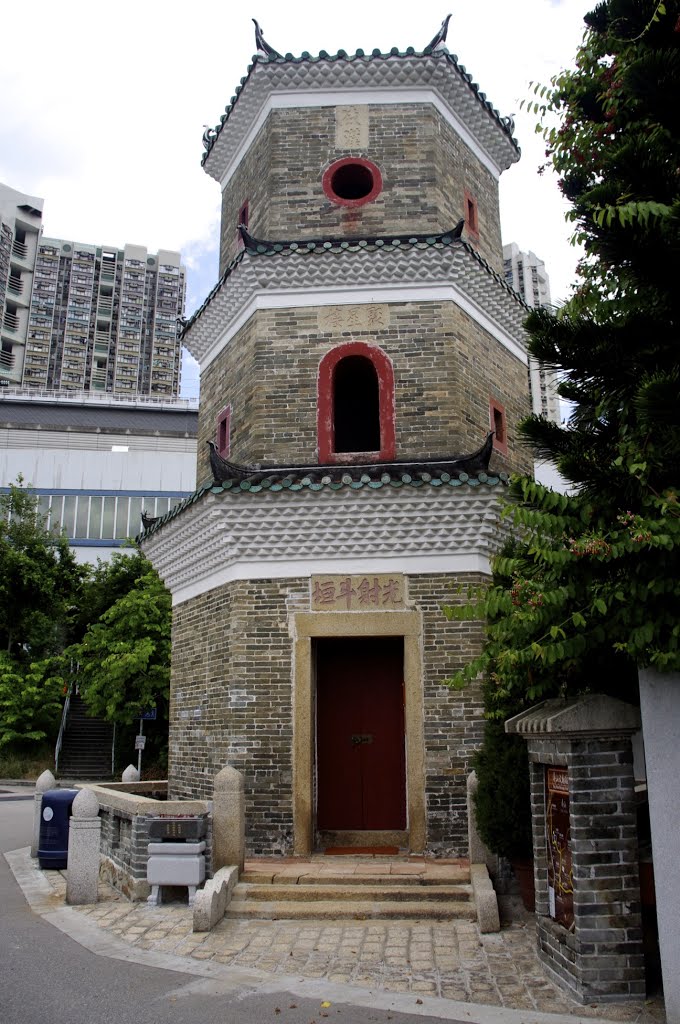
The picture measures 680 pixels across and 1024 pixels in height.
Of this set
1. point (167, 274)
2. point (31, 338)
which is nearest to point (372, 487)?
point (31, 338)

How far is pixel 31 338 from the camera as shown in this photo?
73875mm

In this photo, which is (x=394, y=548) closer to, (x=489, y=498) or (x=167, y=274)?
(x=489, y=498)

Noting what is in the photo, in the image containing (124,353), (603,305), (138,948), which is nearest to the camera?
(603,305)

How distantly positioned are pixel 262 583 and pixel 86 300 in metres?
72.9

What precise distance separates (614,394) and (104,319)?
7809 cm

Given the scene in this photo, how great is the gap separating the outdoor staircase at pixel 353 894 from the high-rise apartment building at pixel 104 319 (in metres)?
68.9

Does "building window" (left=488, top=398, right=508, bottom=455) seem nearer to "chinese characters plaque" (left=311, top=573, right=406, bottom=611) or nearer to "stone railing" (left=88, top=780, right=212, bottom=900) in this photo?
"chinese characters plaque" (left=311, top=573, right=406, bottom=611)

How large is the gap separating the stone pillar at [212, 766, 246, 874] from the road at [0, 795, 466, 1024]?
1634mm

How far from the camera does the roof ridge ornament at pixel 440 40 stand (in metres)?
11.7

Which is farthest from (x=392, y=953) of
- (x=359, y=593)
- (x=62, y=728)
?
(x=62, y=728)

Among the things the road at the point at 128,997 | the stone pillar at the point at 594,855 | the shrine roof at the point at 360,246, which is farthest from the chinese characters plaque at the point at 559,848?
the shrine roof at the point at 360,246

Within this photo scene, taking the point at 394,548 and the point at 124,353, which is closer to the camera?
the point at 394,548

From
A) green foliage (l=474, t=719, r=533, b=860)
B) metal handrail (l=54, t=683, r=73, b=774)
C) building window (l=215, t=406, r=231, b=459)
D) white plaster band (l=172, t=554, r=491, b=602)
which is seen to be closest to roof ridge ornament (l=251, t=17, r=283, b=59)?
building window (l=215, t=406, r=231, b=459)

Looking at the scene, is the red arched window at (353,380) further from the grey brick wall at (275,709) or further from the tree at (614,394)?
the tree at (614,394)
